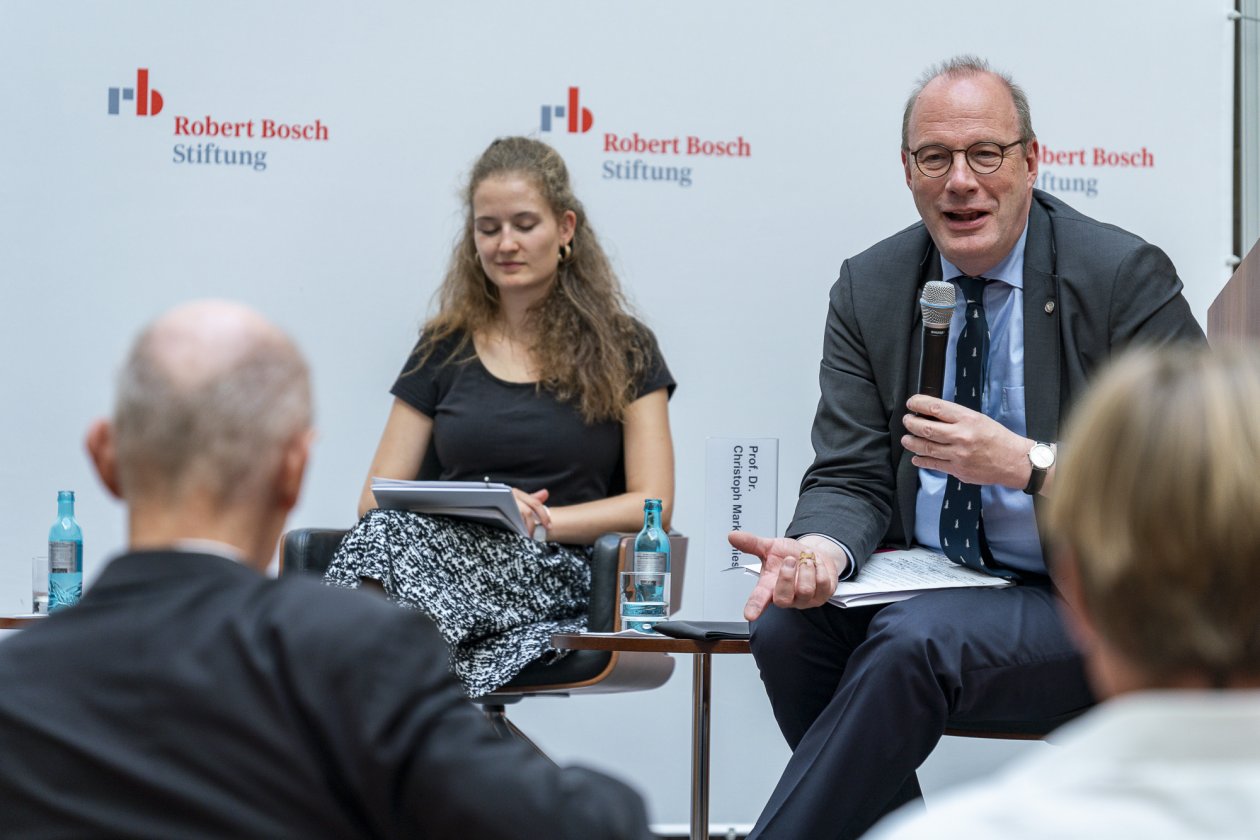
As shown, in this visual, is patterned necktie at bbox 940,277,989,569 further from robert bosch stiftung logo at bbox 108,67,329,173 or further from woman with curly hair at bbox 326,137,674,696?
robert bosch stiftung logo at bbox 108,67,329,173

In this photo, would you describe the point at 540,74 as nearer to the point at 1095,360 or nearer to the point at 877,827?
the point at 1095,360

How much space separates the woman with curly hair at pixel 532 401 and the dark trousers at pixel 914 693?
3.34ft

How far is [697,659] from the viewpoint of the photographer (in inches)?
111

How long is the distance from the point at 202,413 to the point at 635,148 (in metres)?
3.49

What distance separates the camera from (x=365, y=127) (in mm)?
4398

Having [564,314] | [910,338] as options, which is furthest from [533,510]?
[910,338]

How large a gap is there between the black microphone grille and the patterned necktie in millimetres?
246

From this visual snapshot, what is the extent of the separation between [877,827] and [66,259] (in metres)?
3.14

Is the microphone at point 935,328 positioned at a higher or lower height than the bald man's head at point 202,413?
higher

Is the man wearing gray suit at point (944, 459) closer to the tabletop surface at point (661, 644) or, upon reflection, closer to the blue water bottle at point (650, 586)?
the tabletop surface at point (661, 644)

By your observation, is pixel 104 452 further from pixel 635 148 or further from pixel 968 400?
pixel 635 148

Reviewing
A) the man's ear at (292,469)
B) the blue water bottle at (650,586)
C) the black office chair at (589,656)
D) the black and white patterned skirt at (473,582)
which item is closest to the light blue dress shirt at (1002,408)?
the blue water bottle at (650,586)

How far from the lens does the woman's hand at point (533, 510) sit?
3.24 metres

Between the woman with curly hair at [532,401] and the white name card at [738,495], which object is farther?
the woman with curly hair at [532,401]
